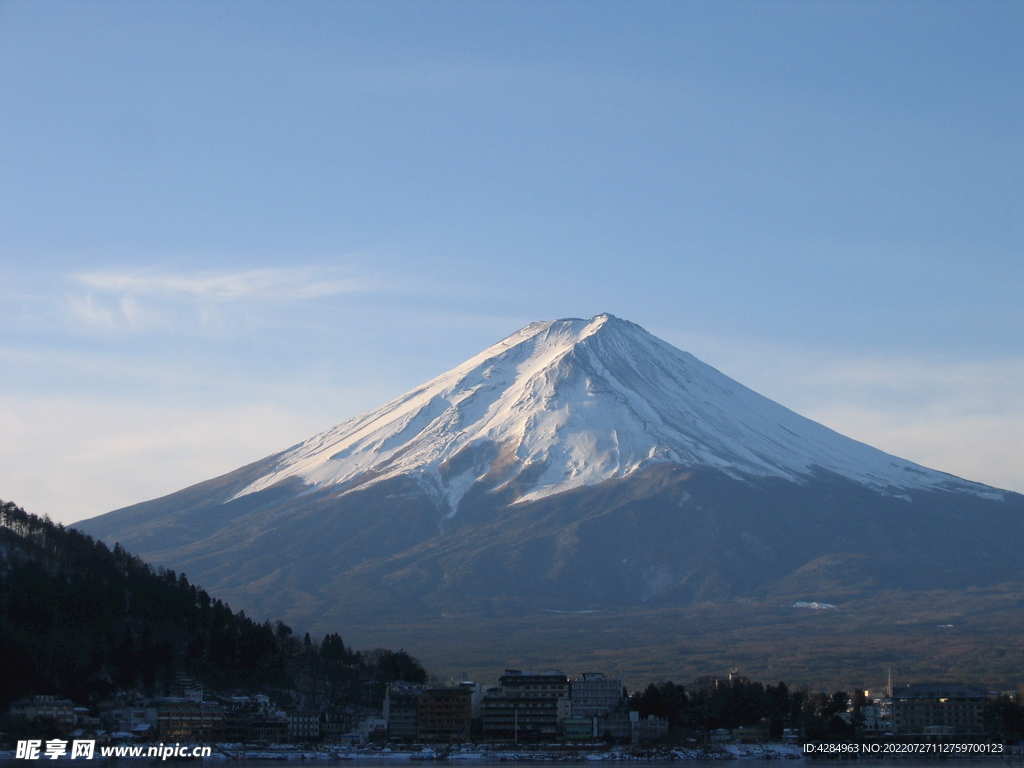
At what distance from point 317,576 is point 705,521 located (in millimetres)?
44260

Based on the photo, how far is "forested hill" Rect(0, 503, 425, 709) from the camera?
7488 centimetres

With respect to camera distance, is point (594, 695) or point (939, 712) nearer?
point (939, 712)

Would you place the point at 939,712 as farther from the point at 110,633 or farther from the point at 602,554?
the point at 602,554

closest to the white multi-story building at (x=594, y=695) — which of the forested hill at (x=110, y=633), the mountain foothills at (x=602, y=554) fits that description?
the forested hill at (x=110, y=633)

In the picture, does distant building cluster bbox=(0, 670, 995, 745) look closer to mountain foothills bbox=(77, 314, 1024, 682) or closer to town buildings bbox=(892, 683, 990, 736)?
town buildings bbox=(892, 683, 990, 736)

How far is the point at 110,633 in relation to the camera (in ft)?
262

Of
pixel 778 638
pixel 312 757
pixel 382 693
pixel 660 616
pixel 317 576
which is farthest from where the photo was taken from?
pixel 317 576

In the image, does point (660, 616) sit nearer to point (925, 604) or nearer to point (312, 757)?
point (925, 604)

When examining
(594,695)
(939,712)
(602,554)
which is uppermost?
(602,554)

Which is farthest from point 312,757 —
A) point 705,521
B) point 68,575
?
point 705,521

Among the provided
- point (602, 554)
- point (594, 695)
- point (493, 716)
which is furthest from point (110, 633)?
point (602, 554)

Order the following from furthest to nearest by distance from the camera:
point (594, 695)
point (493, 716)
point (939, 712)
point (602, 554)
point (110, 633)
A: point (602, 554) < point (594, 695) < point (939, 712) < point (493, 716) < point (110, 633)

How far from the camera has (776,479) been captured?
195750mm

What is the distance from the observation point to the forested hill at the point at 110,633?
246 feet
